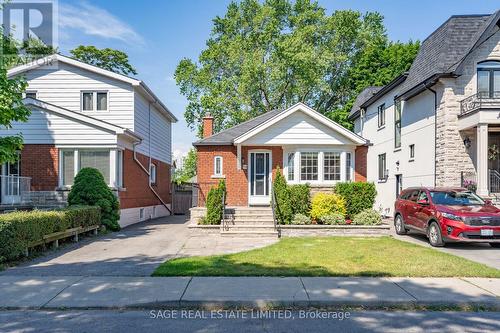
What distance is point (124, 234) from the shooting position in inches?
579

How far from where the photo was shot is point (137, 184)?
19.4m

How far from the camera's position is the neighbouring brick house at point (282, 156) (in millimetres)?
17359

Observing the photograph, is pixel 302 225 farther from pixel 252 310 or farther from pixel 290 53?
pixel 290 53

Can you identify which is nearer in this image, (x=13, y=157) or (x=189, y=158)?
(x=13, y=157)

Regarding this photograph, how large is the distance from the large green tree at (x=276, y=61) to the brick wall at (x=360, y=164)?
16.1 m

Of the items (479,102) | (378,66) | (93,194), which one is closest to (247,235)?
(93,194)

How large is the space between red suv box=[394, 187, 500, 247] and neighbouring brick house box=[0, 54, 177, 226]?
11746mm

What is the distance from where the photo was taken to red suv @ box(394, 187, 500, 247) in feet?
37.1

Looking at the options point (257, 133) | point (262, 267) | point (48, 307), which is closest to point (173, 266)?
point (262, 267)

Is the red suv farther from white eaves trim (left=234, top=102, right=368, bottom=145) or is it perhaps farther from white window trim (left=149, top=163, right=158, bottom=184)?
white window trim (left=149, top=163, right=158, bottom=184)

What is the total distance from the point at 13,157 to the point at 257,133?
9356 mm

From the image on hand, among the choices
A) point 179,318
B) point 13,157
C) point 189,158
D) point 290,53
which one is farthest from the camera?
point 189,158

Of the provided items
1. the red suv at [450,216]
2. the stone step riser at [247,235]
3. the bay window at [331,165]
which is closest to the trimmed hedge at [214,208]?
the stone step riser at [247,235]

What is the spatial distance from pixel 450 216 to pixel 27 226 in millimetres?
11660
